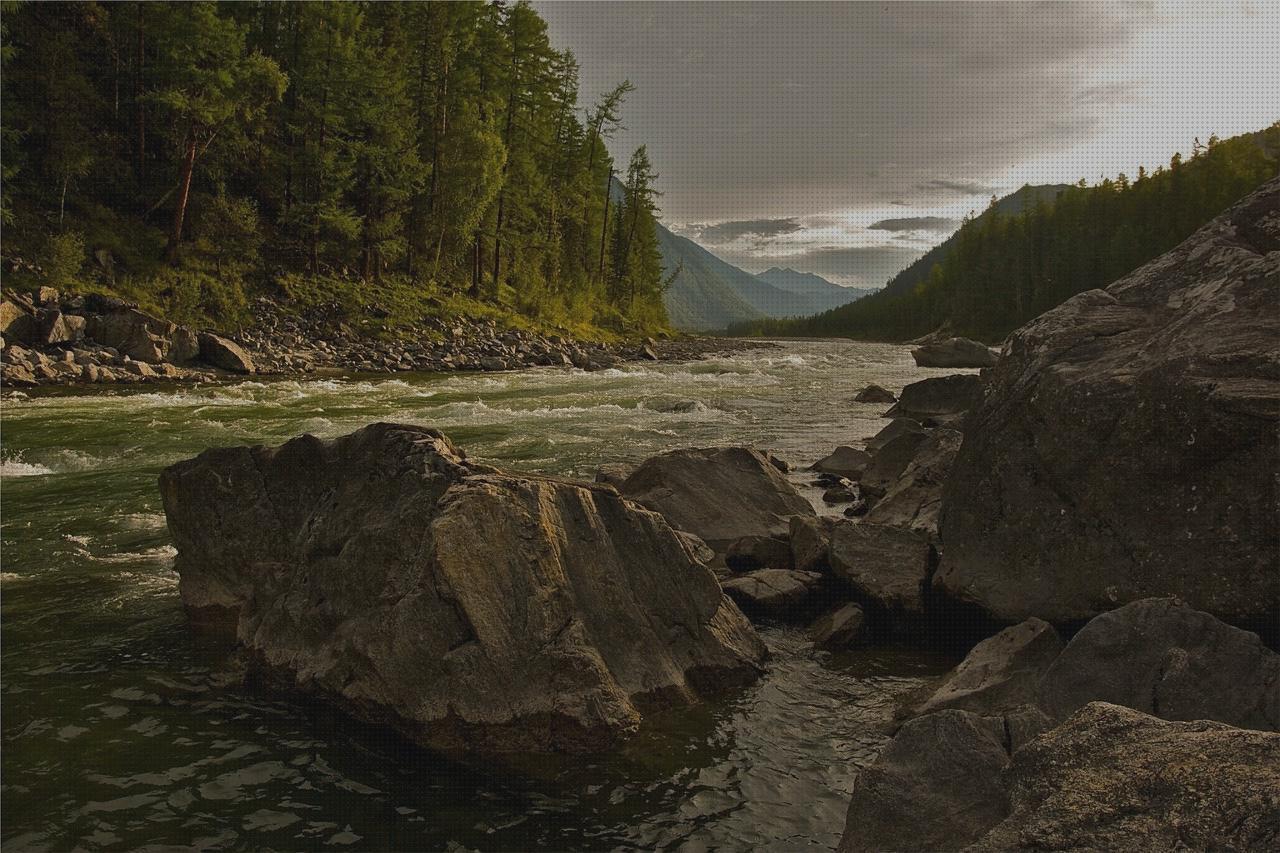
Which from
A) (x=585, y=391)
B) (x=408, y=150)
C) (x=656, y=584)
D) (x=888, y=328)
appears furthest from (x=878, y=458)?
(x=888, y=328)

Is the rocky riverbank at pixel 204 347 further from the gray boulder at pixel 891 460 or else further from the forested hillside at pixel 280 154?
the gray boulder at pixel 891 460

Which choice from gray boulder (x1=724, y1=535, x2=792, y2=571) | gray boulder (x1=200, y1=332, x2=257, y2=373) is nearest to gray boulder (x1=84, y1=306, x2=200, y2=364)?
gray boulder (x1=200, y1=332, x2=257, y2=373)

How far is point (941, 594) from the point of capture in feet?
29.0

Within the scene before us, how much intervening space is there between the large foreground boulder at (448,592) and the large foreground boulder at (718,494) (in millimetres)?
3335

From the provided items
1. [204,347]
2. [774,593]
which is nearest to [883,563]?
[774,593]

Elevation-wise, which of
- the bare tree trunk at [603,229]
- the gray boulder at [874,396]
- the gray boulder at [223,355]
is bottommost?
the gray boulder at [874,396]

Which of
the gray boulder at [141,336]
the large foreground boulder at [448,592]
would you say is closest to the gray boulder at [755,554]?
the large foreground boulder at [448,592]

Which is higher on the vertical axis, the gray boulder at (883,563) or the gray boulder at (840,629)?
the gray boulder at (883,563)

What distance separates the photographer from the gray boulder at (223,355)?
33250mm

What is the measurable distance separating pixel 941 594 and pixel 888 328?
183451mm

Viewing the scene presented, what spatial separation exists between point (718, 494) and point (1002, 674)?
5988 mm

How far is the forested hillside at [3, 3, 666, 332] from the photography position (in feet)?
126

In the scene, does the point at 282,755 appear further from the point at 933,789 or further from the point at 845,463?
the point at 845,463

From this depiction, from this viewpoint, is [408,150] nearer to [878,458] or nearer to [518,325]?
[518,325]
